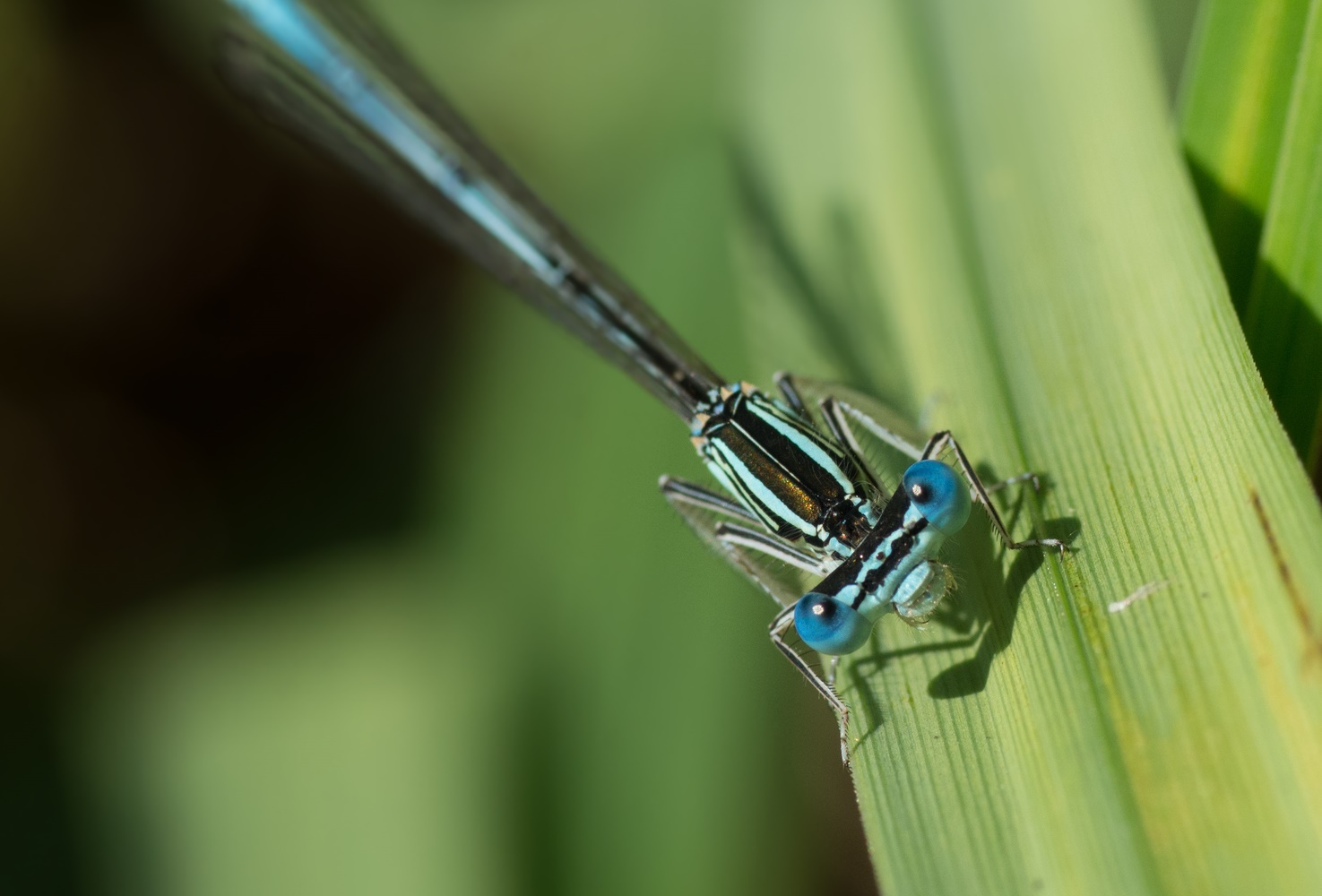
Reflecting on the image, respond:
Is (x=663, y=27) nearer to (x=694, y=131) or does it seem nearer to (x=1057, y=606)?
(x=694, y=131)

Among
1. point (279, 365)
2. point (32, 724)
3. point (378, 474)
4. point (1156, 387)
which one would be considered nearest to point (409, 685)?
point (378, 474)

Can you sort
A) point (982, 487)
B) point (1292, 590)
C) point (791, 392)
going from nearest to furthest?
point (1292, 590) < point (982, 487) < point (791, 392)

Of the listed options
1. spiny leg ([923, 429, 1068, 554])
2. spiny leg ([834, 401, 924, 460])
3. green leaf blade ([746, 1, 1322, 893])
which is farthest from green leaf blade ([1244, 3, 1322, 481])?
spiny leg ([834, 401, 924, 460])

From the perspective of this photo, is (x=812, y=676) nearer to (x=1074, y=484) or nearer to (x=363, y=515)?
(x=1074, y=484)

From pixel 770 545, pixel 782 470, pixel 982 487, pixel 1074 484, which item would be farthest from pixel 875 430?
pixel 1074 484

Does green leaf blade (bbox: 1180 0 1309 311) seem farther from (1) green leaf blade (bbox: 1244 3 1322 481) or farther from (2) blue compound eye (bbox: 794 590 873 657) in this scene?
(2) blue compound eye (bbox: 794 590 873 657)

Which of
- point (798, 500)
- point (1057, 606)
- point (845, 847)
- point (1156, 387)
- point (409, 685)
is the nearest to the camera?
point (1057, 606)

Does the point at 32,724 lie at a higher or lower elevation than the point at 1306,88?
lower
